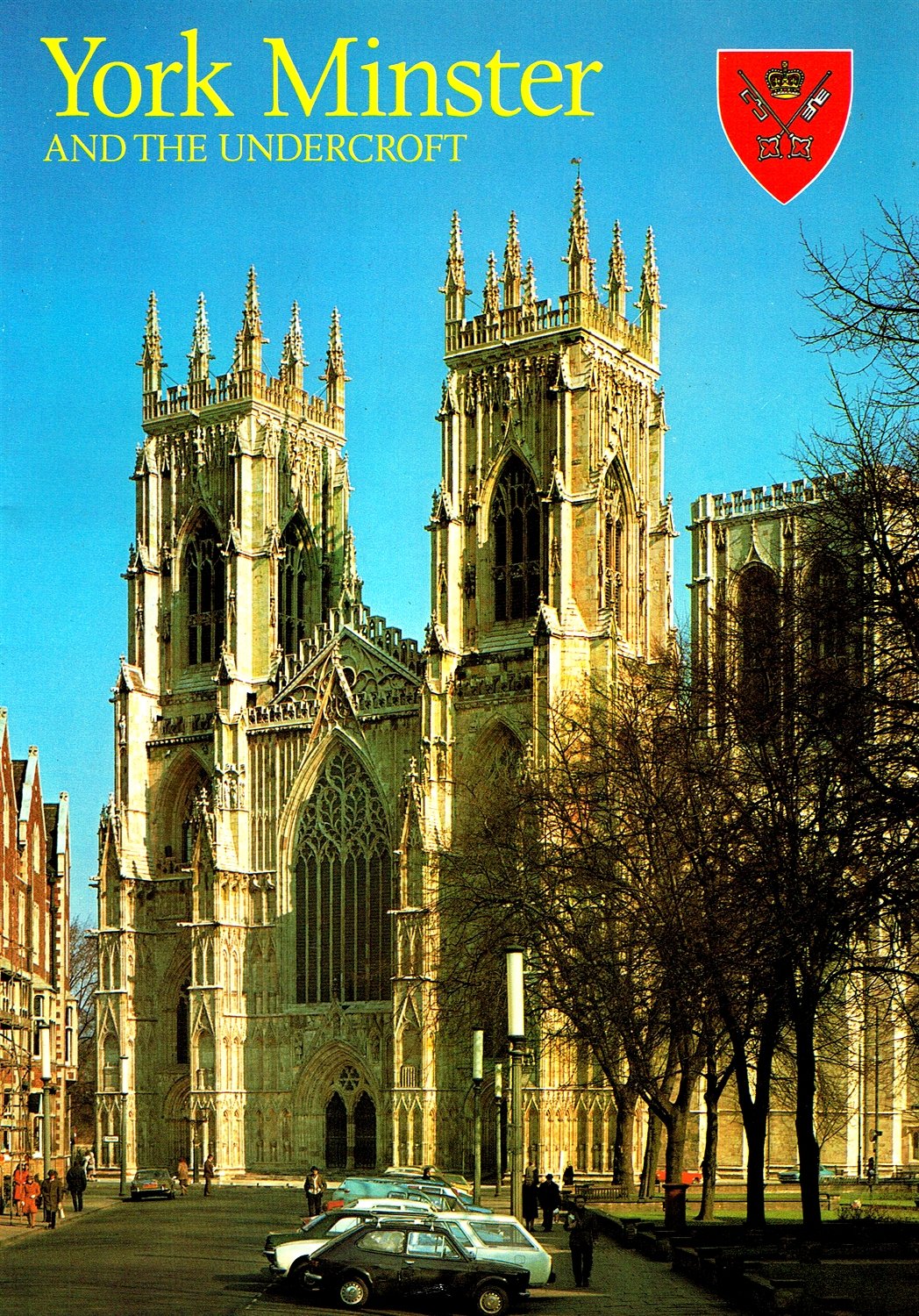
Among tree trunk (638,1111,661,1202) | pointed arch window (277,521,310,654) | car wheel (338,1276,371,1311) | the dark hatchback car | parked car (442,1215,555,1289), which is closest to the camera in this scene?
the dark hatchback car

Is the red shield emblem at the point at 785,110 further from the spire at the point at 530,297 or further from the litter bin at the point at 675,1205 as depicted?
the spire at the point at 530,297

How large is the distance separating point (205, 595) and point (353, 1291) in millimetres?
49682

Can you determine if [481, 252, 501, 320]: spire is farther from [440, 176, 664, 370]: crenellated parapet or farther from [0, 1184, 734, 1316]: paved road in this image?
[0, 1184, 734, 1316]: paved road

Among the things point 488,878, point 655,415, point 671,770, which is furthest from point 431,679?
point 671,770

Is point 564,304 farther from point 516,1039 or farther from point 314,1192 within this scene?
point 516,1039

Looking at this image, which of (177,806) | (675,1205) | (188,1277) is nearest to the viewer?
(188,1277)

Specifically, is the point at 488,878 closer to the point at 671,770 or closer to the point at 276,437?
the point at 671,770

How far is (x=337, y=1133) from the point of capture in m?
66.4

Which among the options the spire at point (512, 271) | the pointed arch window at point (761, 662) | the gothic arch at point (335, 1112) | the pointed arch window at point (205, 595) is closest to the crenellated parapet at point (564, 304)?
the spire at point (512, 271)

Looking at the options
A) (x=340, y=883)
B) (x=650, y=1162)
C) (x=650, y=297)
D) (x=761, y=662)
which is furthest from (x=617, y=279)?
(x=761, y=662)

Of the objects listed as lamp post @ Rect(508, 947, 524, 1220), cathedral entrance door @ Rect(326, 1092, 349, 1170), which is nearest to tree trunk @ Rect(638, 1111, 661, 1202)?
lamp post @ Rect(508, 947, 524, 1220)

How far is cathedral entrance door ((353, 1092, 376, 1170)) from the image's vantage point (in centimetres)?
6538

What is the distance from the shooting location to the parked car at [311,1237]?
2727 centimetres

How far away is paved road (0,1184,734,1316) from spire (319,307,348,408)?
130 ft
